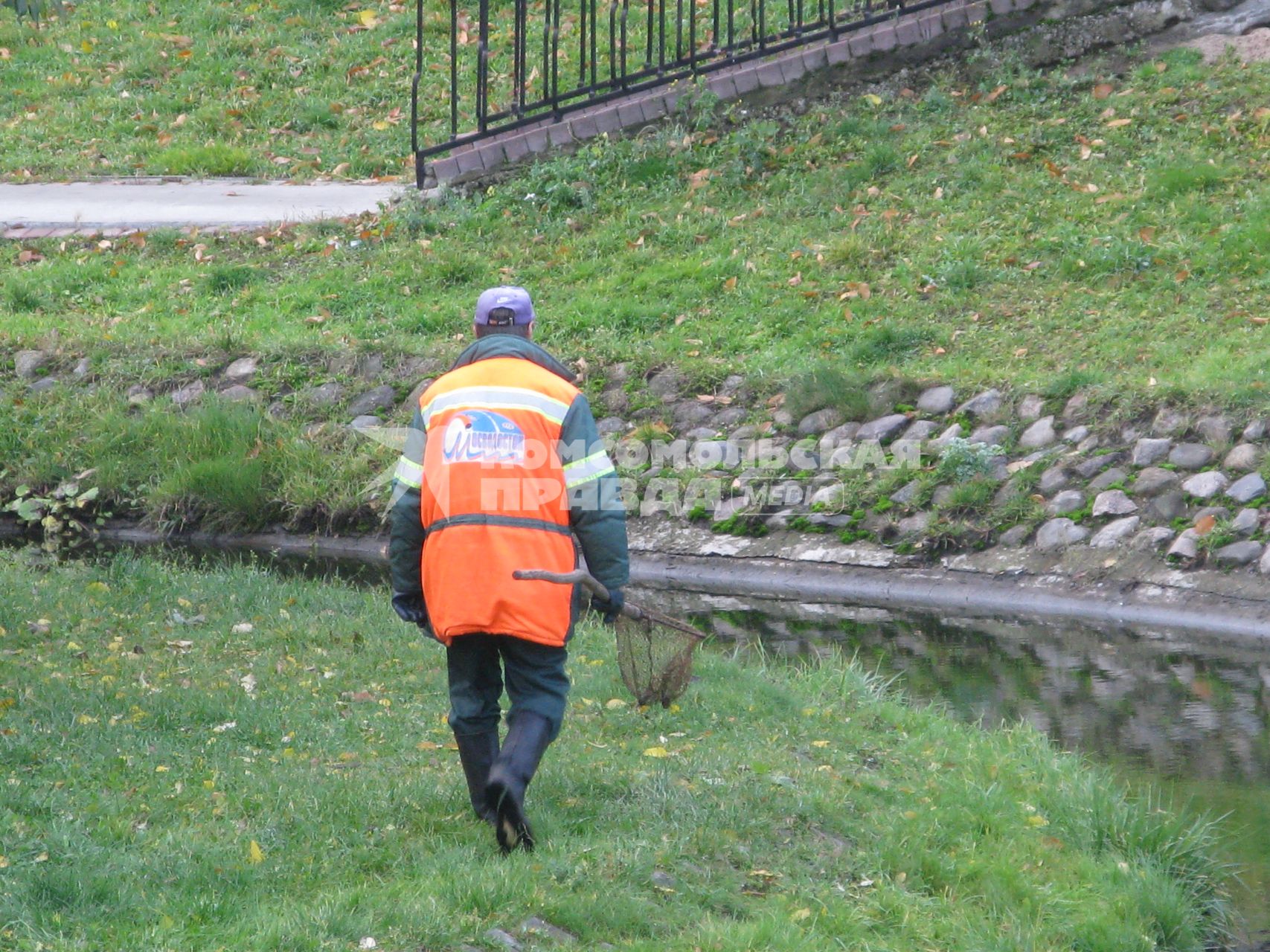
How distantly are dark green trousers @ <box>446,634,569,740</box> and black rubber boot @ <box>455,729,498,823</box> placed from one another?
1.0 inches

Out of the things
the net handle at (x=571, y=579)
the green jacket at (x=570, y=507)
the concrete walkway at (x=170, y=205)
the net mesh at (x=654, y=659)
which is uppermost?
the concrete walkway at (x=170, y=205)

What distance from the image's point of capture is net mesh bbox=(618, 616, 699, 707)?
21.1 ft

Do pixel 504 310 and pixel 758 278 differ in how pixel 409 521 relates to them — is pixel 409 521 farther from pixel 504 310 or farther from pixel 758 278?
pixel 758 278

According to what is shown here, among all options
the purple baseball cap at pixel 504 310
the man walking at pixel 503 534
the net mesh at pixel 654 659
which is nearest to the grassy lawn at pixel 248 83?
the net mesh at pixel 654 659

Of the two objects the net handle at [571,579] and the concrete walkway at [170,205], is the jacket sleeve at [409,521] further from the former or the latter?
the concrete walkway at [170,205]

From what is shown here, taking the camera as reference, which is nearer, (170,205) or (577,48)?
(170,205)

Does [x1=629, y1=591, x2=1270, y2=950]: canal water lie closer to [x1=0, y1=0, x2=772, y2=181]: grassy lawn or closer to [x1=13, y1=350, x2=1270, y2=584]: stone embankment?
[x1=13, y1=350, x2=1270, y2=584]: stone embankment

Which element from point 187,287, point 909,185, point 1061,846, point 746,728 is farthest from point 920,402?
point 187,287

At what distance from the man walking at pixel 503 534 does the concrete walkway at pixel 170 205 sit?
9.34 metres

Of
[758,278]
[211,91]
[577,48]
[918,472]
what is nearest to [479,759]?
[918,472]

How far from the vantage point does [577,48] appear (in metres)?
15.7

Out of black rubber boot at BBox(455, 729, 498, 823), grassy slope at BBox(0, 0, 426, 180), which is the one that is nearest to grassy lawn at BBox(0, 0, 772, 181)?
grassy slope at BBox(0, 0, 426, 180)

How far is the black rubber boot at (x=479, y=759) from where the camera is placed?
493 cm

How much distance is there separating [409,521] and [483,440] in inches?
14.6
